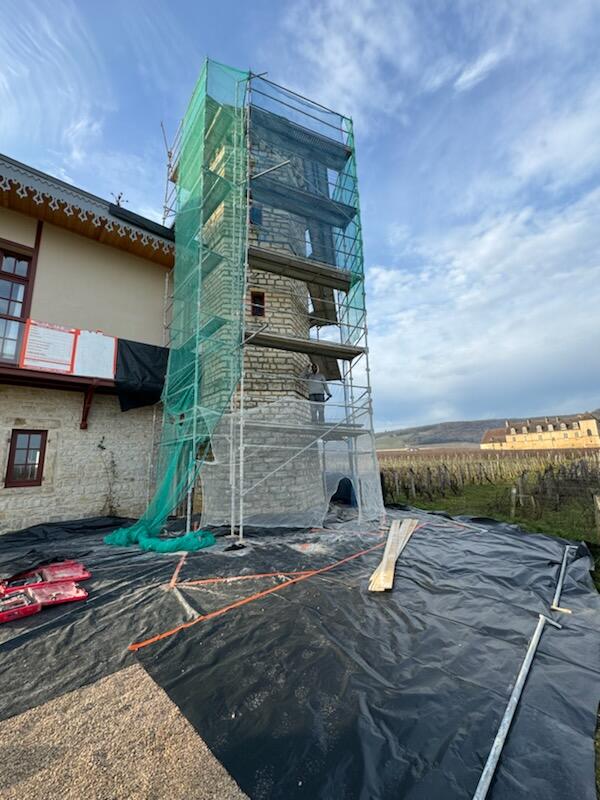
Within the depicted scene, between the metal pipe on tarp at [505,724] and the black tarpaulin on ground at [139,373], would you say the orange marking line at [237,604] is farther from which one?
the black tarpaulin on ground at [139,373]

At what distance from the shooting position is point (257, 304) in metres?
8.52

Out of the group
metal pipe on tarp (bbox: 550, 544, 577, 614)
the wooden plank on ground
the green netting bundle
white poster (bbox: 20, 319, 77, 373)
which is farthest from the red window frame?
metal pipe on tarp (bbox: 550, 544, 577, 614)

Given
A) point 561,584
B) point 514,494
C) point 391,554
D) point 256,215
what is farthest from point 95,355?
point 514,494

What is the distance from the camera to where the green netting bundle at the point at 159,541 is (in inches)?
220

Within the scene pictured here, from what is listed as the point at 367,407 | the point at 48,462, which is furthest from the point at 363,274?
the point at 48,462

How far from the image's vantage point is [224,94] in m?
8.45

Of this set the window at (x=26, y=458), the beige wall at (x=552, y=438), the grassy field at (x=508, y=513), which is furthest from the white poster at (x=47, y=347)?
the beige wall at (x=552, y=438)

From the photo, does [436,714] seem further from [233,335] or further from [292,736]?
[233,335]

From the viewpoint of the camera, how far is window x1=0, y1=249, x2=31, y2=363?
24.2 feet

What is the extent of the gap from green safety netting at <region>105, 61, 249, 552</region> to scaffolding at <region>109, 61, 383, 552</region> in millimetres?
35

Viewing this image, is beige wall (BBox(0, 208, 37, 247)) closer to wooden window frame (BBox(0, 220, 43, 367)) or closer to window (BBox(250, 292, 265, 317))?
wooden window frame (BBox(0, 220, 43, 367))

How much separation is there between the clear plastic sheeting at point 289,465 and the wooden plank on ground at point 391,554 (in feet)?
3.80

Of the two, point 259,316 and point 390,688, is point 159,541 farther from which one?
point 259,316

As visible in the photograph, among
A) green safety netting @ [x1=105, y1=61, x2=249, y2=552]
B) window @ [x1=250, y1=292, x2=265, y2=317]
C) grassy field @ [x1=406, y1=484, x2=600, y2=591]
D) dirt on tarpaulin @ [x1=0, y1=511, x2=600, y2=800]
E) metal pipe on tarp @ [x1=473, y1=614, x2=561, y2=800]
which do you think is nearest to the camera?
metal pipe on tarp @ [x1=473, y1=614, x2=561, y2=800]
